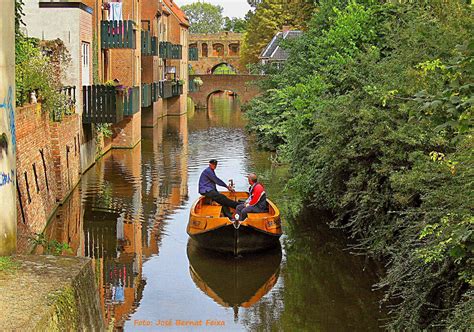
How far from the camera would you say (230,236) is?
17.2 meters

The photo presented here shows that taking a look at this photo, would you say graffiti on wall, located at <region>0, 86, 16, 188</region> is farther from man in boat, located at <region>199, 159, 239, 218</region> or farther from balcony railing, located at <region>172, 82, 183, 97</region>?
balcony railing, located at <region>172, 82, 183, 97</region>

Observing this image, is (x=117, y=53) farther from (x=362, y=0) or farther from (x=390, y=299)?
(x=390, y=299)

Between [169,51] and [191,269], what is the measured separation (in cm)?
4138

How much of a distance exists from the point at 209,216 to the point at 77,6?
12986mm

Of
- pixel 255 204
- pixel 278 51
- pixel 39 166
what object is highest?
pixel 278 51

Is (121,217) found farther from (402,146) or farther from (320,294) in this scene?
(402,146)

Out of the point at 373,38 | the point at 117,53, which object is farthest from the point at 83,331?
the point at 117,53

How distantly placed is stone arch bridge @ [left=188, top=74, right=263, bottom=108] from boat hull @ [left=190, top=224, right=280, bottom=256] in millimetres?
52683

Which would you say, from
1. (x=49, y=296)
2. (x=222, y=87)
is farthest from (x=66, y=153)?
(x=222, y=87)

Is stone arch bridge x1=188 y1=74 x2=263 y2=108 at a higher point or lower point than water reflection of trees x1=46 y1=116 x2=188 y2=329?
higher

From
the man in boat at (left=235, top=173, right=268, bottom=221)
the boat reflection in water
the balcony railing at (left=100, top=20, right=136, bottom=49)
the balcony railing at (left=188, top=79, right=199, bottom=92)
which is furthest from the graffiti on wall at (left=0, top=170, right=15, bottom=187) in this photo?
the balcony railing at (left=188, top=79, right=199, bottom=92)

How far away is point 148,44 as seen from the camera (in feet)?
145

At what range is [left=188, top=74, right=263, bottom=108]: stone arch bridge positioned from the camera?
71438 millimetres

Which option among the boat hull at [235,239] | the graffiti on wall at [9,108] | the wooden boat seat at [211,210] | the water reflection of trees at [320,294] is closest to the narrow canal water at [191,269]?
the water reflection of trees at [320,294]
